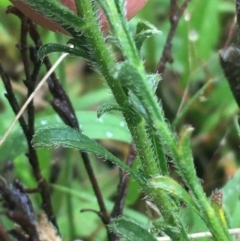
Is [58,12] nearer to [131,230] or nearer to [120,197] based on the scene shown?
[131,230]

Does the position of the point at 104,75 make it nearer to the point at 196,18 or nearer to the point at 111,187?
the point at 111,187

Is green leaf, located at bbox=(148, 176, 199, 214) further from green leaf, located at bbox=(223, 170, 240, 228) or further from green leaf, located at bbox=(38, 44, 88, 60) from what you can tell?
green leaf, located at bbox=(223, 170, 240, 228)

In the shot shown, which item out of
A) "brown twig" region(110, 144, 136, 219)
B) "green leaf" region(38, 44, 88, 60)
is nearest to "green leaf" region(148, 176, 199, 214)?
"green leaf" region(38, 44, 88, 60)

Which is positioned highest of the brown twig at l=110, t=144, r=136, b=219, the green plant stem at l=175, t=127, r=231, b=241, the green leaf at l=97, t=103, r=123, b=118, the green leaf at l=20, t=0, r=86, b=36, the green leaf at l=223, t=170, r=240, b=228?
the green leaf at l=20, t=0, r=86, b=36

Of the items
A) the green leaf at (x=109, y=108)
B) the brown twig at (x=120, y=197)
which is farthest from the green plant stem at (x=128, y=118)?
the brown twig at (x=120, y=197)

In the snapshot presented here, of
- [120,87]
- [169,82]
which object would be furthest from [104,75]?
[169,82]

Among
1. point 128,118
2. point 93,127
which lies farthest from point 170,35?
point 128,118

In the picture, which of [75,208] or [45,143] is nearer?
[45,143]
